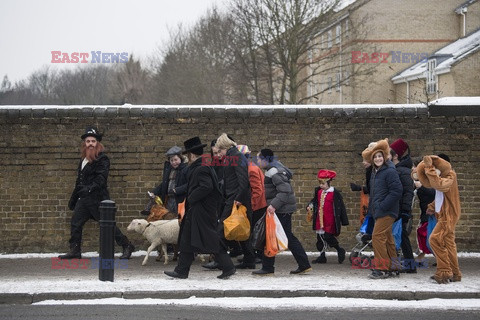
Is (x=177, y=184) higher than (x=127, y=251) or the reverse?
higher

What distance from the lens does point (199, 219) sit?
33.3ft

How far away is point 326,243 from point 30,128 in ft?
17.9

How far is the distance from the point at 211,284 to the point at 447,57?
32.1 meters

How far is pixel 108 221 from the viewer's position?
10148 millimetres

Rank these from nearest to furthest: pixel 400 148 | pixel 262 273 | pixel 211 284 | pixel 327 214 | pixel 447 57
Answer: pixel 211 284 < pixel 262 273 < pixel 400 148 < pixel 327 214 < pixel 447 57

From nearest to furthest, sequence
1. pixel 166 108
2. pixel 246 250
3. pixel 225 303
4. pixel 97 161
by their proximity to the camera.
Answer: pixel 225 303
pixel 246 250
pixel 97 161
pixel 166 108

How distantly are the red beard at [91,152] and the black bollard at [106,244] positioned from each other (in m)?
2.18

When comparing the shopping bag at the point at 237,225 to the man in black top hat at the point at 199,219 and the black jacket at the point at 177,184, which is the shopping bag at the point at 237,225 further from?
the black jacket at the point at 177,184

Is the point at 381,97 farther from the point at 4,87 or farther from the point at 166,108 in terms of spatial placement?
the point at 4,87

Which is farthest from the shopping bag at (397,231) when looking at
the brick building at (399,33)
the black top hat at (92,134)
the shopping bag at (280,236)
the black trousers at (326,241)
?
the brick building at (399,33)

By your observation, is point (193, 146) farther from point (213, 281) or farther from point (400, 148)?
point (400, 148)

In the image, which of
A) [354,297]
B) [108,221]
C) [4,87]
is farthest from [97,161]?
[4,87]

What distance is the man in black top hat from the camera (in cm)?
1008

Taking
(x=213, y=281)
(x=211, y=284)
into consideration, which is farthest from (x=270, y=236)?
(x=211, y=284)
